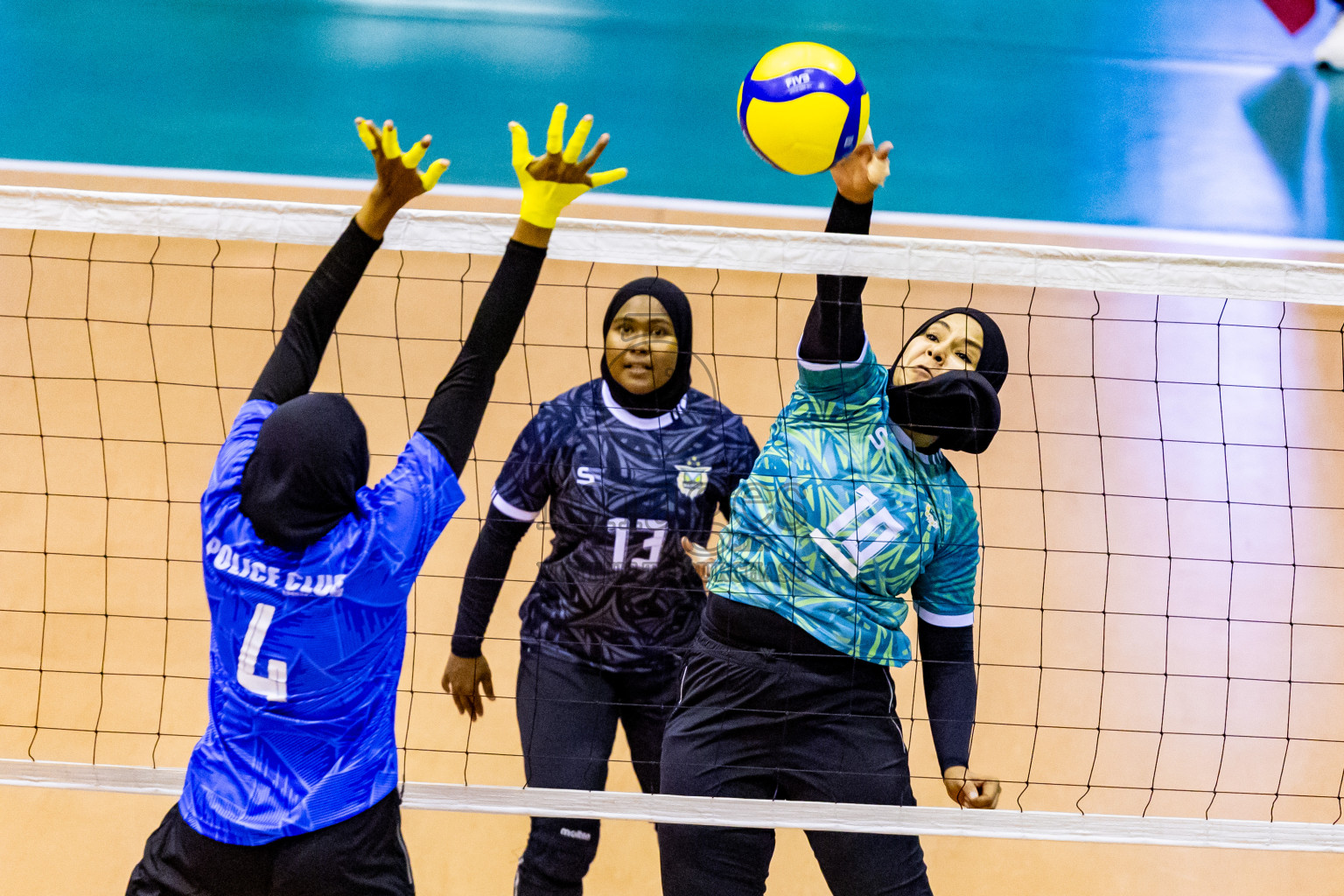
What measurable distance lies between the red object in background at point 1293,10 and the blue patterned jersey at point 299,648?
6.88 meters

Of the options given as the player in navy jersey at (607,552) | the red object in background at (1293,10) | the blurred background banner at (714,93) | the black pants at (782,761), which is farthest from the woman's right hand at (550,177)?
the red object in background at (1293,10)

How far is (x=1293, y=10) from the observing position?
6758mm

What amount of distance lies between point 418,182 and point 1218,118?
582 centimetres

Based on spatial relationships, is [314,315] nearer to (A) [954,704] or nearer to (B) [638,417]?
(B) [638,417]

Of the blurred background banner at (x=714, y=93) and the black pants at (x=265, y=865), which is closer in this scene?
the black pants at (x=265, y=865)

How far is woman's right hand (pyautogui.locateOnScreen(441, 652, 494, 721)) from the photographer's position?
2914 millimetres

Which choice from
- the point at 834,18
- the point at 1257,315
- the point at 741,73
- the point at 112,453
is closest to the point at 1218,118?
the point at 1257,315

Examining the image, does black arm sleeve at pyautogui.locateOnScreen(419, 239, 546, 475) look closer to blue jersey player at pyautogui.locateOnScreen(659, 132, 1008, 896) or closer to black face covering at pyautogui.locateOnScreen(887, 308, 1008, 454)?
blue jersey player at pyautogui.locateOnScreen(659, 132, 1008, 896)

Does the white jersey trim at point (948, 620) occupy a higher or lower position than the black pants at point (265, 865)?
higher

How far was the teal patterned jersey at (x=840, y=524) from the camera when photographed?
2.49 m

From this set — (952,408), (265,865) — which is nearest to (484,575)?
(265,865)

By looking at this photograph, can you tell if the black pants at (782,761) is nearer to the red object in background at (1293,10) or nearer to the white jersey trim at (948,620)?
the white jersey trim at (948,620)

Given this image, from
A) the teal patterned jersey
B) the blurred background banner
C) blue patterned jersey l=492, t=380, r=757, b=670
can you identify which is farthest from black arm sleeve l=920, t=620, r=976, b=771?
the blurred background banner

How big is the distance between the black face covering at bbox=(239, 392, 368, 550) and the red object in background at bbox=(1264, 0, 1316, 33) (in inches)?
276
